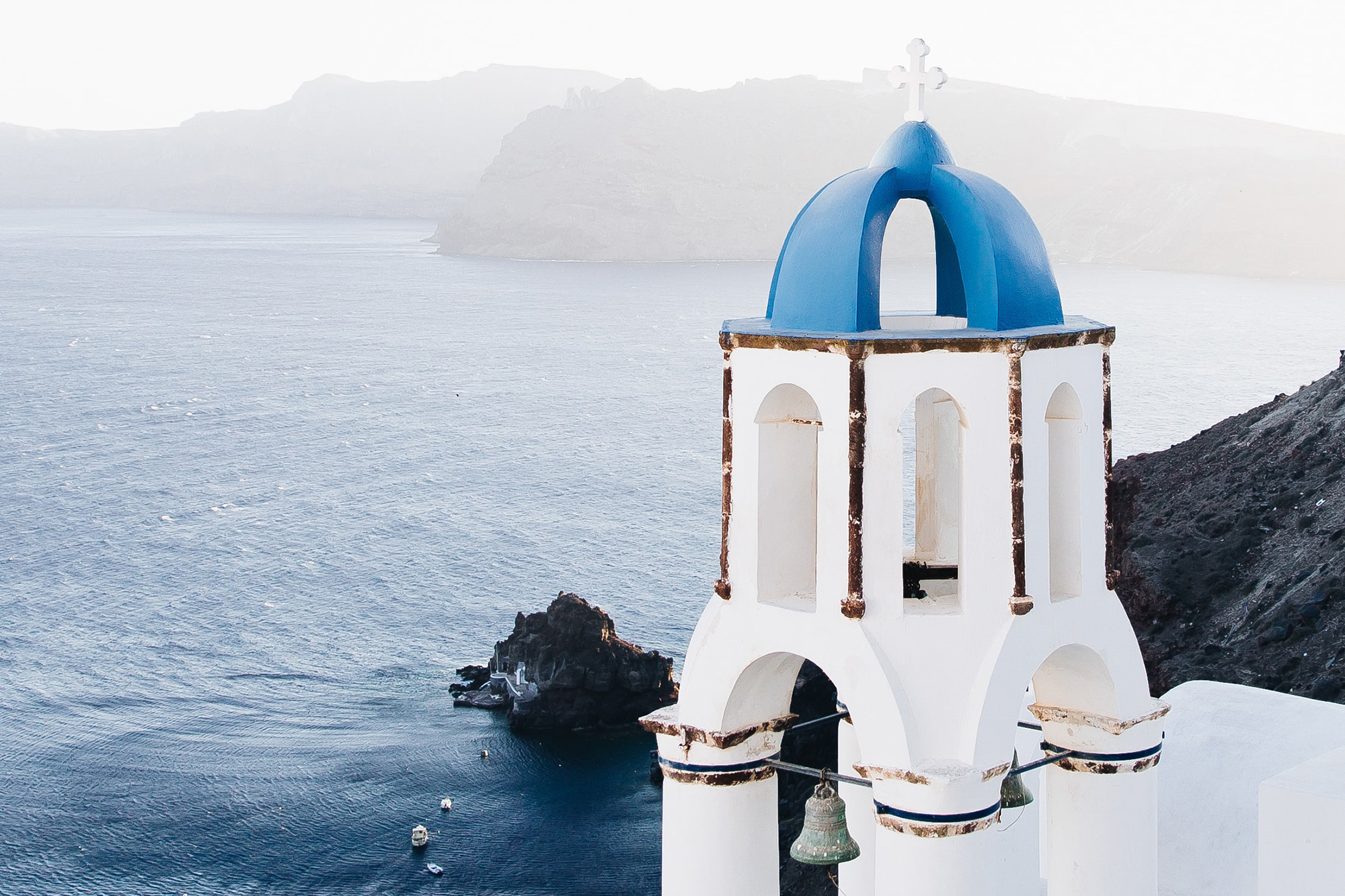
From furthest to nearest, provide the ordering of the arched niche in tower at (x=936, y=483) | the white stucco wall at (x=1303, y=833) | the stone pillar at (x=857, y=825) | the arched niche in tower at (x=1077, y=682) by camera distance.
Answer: the stone pillar at (x=857, y=825) → the arched niche in tower at (x=936, y=483) → the white stucco wall at (x=1303, y=833) → the arched niche in tower at (x=1077, y=682)

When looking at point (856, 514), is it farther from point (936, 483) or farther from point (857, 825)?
point (857, 825)

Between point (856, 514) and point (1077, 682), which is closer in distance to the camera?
point (856, 514)

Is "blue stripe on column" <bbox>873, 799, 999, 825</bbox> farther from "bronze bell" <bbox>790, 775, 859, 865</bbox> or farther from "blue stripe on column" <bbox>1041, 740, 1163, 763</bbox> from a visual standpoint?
"blue stripe on column" <bbox>1041, 740, 1163, 763</bbox>

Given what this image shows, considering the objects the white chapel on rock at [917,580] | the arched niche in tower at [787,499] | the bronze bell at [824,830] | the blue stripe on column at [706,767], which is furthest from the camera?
the bronze bell at [824,830]

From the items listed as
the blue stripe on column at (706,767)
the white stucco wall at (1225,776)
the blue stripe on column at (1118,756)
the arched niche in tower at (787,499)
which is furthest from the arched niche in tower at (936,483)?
the white stucco wall at (1225,776)

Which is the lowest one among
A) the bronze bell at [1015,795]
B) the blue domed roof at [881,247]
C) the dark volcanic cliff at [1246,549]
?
the dark volcanic cliff at [1246,549]

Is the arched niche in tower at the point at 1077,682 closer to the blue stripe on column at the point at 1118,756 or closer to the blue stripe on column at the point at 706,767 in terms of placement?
the blue stripe on column at the point at 1118,756

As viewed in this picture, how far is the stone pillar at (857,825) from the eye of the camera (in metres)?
10.5

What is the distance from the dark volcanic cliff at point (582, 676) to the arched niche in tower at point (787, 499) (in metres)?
41.7

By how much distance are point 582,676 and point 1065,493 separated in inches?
1669

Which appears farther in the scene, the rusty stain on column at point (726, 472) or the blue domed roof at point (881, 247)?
the rusty stain on column at point (726, 472)

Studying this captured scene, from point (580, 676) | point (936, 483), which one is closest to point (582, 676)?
point (580, 676)

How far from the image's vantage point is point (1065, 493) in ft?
28.9

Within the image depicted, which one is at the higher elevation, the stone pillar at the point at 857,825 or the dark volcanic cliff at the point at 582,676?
the stone pillar at the point at 857,825
